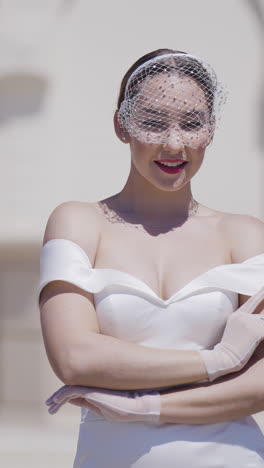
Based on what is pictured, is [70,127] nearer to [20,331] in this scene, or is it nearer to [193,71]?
[20,331]

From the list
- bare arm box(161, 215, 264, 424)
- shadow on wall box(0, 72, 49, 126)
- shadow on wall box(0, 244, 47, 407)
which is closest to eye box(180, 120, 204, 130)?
bare arm box(161, 215, 264, 424)

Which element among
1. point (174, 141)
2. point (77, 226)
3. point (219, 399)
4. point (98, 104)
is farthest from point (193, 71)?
point (98, 104)

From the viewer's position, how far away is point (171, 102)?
Result: 8.02ft

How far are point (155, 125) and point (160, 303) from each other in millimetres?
480

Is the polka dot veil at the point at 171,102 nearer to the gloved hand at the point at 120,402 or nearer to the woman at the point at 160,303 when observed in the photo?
the woman at the point at 160,303

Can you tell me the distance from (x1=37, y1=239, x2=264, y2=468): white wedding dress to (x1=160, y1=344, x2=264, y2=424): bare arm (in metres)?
0.05

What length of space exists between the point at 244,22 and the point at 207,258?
3050 mm

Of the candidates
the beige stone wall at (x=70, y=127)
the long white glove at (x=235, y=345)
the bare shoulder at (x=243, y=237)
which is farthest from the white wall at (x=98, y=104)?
the long white glove at (x=235, y=345)

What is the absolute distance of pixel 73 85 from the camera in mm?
5340

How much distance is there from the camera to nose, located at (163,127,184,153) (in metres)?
2.40

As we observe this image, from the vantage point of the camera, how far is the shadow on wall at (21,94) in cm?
536

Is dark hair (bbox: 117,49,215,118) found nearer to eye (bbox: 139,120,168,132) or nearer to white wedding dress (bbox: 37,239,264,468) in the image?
eye (bbox: 139,120,168,132)

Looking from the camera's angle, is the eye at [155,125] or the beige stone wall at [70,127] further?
the beige stone wall at [70,127]

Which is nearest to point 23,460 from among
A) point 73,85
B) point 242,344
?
point 73,85
